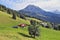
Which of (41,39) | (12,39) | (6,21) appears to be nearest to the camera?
(12,39)

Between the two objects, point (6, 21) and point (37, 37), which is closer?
point (37, 37)

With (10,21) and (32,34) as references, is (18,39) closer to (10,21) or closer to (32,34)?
(32,34)

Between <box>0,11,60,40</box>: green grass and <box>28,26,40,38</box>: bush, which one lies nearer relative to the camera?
<box>0,11,60,40</box>: green grass

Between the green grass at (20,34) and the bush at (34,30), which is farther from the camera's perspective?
the bush at (34,30)

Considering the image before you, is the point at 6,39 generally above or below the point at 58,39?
above

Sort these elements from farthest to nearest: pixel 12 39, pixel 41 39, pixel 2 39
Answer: pixel 41 39, pixel 12 39, pixel 2 39

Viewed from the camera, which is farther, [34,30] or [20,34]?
[34,30]

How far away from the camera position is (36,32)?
86.9m

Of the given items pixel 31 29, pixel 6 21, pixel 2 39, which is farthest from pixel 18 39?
pixel 6 21

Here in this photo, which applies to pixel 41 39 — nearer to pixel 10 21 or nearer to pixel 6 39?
pixel 6 39

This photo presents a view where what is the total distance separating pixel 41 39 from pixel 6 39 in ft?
84.2

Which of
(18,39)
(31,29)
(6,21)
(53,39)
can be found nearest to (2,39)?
(18,39)

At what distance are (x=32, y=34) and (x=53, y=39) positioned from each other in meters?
10.5

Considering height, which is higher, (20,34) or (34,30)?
(34,30)
